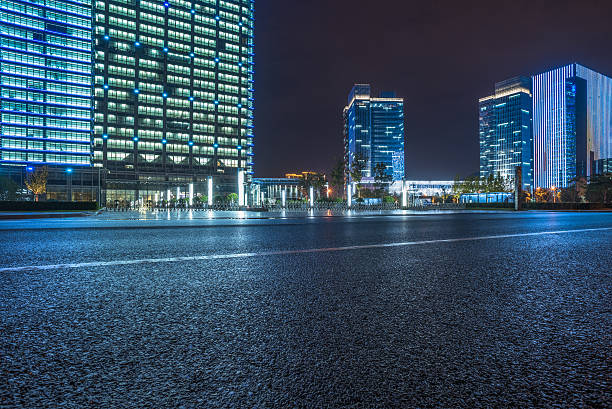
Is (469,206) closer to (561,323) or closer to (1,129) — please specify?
(561,323)

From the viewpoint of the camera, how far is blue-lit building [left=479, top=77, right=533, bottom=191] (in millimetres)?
188250

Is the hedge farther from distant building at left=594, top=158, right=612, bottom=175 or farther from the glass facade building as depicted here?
distant building at left=594, top=158, right=612, bottom=175

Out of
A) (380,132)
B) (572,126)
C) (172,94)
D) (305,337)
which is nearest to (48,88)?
(172,94)

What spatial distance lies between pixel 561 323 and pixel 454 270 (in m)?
2.21

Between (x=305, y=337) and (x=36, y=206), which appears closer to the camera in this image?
(x=305, y=337)

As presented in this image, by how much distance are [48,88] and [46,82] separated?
1.23 meters

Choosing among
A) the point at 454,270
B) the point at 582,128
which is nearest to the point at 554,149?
the point at 582,128

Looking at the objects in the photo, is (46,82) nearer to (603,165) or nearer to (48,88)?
(48,88)

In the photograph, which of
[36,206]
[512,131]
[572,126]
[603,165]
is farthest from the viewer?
[512,131]

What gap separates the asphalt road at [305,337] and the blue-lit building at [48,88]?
9306 cm

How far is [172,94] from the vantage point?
10394 centimetres

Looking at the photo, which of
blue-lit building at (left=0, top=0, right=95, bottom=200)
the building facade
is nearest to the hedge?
the building facade

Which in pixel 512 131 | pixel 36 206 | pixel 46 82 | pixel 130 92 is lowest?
pixel 36 206

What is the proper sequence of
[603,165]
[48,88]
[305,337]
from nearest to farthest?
[305,337] → [48,88] → [603,165]
